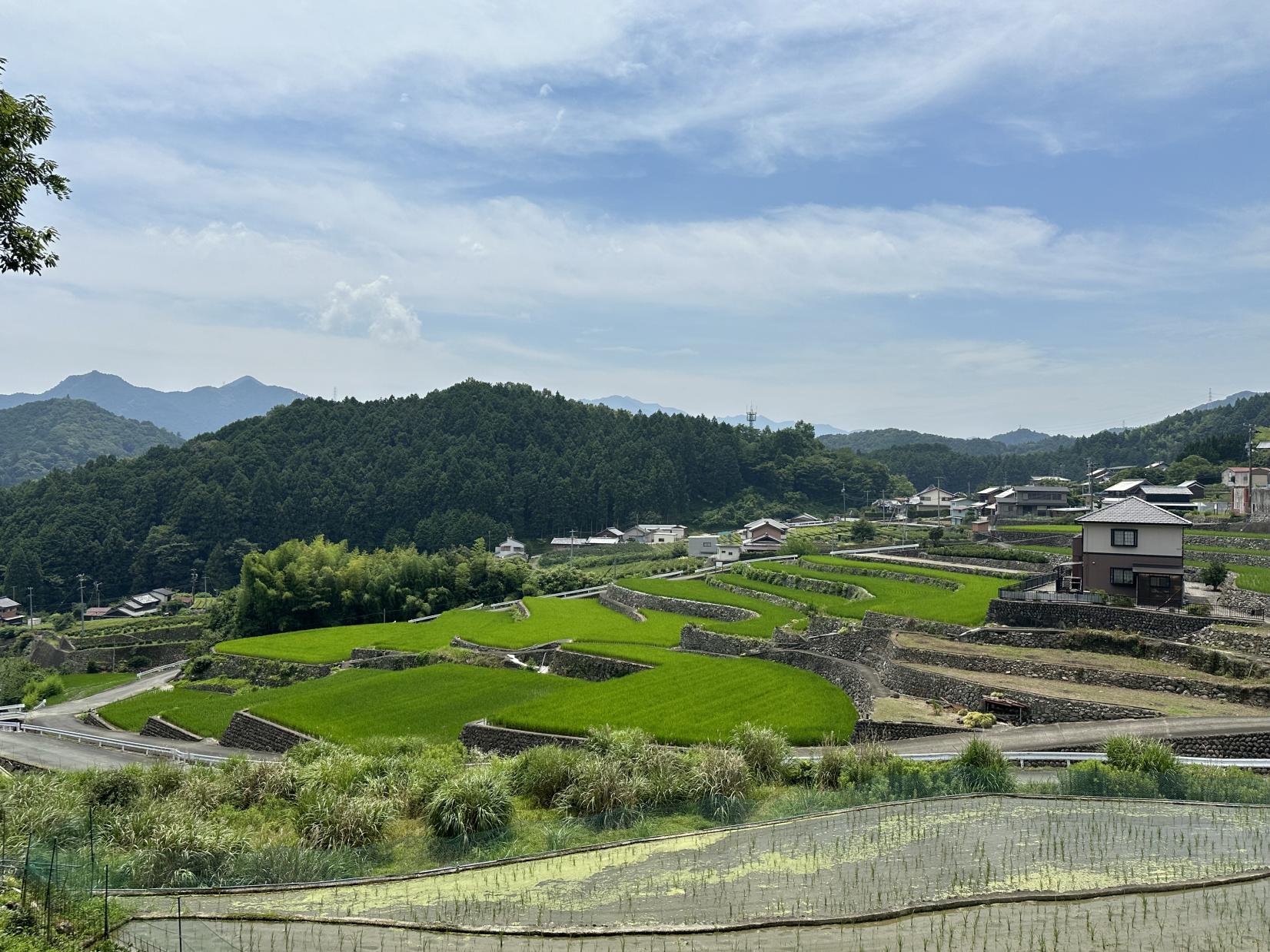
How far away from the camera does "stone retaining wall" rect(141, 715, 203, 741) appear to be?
91.0 feet

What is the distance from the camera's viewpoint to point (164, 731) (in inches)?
1134

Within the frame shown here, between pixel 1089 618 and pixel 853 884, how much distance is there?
1748cm

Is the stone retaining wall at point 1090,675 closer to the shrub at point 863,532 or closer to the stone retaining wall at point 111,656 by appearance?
the shrub at point 863,532

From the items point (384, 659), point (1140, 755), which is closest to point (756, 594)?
point (384, 659)

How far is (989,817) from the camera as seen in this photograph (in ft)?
41.2

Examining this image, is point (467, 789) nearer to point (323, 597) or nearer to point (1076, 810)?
point (1076, 810)

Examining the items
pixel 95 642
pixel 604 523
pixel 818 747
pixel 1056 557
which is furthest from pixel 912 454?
pixel 818 747

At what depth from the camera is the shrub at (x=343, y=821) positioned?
507 inches

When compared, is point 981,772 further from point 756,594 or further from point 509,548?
point 509,548

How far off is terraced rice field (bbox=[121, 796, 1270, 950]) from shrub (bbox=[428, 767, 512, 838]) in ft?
4.39

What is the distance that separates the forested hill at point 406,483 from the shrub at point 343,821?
7832 cm

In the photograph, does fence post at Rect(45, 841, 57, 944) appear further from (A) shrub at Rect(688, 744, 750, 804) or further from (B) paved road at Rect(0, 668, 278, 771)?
(B) paved road at Rect(0, 668, 278, 771)

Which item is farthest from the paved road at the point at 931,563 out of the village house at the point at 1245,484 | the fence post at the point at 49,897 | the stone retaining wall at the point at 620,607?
the fence post at the point at 49,897

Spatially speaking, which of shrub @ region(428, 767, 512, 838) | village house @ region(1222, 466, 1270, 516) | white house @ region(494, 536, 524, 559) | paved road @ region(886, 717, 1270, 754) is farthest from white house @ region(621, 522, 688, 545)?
shrub @ region(428, 767, 512, 838)
